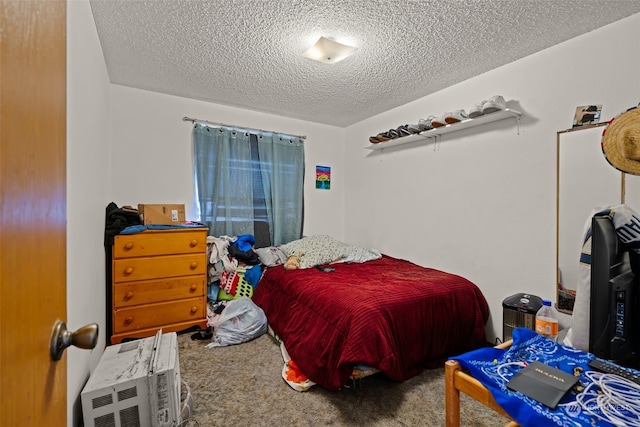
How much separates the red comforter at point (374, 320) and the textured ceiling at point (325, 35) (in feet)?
5.96

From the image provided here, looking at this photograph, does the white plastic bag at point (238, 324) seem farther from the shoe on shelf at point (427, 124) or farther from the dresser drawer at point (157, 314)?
the shoe on shelf at point (427, 124)

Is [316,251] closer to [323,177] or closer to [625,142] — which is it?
[323,177]

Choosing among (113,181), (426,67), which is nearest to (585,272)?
(426,67)

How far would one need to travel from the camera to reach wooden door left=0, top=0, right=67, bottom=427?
1.26ft

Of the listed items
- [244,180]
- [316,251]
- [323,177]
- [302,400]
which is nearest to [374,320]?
[302,400]

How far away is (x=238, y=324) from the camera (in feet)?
8.69

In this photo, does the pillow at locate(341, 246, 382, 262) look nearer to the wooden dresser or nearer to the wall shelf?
the wall shelf

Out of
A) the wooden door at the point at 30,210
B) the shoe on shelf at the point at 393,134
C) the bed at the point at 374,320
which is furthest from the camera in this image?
the shoe on shelf at the point at 393,134

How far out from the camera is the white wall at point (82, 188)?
1279 mm

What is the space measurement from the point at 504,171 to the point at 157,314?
324cm

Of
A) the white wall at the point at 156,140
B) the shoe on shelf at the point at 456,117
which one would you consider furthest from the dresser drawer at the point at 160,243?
the shoe on shelf at the point at 456,117

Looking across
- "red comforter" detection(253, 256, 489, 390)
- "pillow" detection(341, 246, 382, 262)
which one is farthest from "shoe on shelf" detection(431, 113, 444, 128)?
"pillow" detection(341, 246, 382, 262)

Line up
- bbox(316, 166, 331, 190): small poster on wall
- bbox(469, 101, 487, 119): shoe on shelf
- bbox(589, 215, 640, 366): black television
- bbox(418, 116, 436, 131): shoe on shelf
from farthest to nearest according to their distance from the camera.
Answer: bbox(316, 166, 331, 190): small poster on wall, bbox(418, 116, 436, 131): shoe on shelf, bbox(469, 101, 487, 119): shoe on shelf, bbox(589, 215, 640, 366): black television

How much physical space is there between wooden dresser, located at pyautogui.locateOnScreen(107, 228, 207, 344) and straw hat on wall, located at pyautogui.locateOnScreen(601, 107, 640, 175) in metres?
2.82
